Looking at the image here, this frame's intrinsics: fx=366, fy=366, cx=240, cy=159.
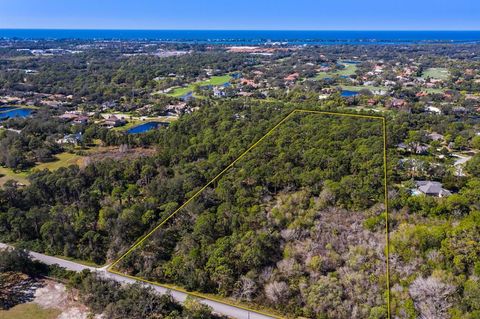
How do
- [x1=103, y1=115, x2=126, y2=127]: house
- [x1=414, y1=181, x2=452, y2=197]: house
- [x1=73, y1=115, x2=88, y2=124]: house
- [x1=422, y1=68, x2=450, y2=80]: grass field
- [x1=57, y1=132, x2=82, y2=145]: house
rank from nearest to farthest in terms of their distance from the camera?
1. [x1=414, y1=181, x2=452, y2=197]: house
2. [x1=57, y1=132, x2=82, y2=145]: house
3. [x1=73, y1=115, x2=88, y2=124]: house
4. [x1=103, y1=115, x2=126, y2=127]: house
5. [x1=422, y1=68, x2=450, y2=80]: grass field

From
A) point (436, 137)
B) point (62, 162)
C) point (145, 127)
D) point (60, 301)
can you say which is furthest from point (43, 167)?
point (436, 137)

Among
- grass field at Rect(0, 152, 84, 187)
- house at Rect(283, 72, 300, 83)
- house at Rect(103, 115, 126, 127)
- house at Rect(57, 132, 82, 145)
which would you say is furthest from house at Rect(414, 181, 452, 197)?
house at Rect(283, 72, 300, 83)

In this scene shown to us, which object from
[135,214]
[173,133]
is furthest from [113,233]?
[173,133]

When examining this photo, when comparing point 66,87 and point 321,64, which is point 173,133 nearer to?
point 66,87

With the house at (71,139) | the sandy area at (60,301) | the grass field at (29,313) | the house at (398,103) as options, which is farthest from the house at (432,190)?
the house at (71,139)

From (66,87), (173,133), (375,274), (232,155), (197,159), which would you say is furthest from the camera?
(66,87)

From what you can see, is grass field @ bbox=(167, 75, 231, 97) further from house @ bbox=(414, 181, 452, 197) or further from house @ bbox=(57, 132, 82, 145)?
→ house @ bbox=(414, 181, 452, 197)
